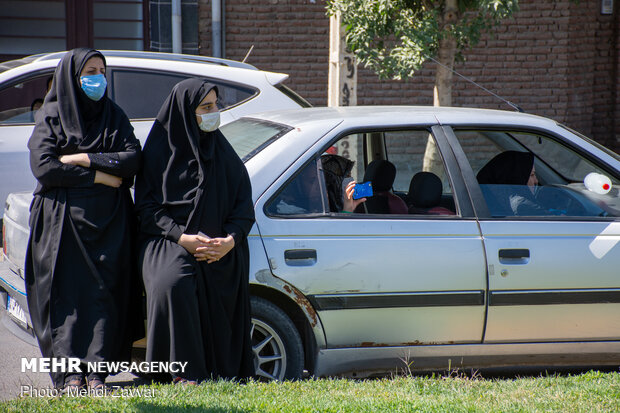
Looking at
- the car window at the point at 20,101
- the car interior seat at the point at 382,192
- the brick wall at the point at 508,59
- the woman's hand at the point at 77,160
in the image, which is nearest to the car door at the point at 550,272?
the car interior seat at the point at 382,192

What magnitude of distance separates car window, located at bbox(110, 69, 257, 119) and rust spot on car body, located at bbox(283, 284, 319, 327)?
365cm

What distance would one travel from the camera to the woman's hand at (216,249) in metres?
3.89

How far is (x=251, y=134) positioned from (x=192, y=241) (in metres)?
0.99

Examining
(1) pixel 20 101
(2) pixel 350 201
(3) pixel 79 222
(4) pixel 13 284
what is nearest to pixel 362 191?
(2) pixel 350 201

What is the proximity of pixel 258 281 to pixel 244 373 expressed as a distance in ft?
1.60

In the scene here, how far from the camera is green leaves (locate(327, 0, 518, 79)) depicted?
7207 mm

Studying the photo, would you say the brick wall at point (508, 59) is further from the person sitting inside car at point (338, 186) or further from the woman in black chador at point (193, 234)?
the woman in black chador at point (193, 234)

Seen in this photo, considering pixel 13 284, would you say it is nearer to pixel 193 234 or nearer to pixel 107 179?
pixel 107 179

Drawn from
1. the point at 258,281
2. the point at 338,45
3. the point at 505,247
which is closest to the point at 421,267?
the point at 505,247

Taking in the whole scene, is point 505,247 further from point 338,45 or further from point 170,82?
point 170,82

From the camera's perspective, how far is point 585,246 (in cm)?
434

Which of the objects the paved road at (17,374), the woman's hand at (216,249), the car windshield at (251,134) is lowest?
the paved road at (17,374)

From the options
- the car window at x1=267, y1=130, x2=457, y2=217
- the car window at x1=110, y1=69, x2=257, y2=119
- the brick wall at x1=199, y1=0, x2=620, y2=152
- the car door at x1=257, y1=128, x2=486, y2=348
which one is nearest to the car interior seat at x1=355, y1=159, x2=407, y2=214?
the car window at x1=267, y1=130, x2=457, y2=217

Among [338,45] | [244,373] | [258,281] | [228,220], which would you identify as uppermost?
[338,45]
